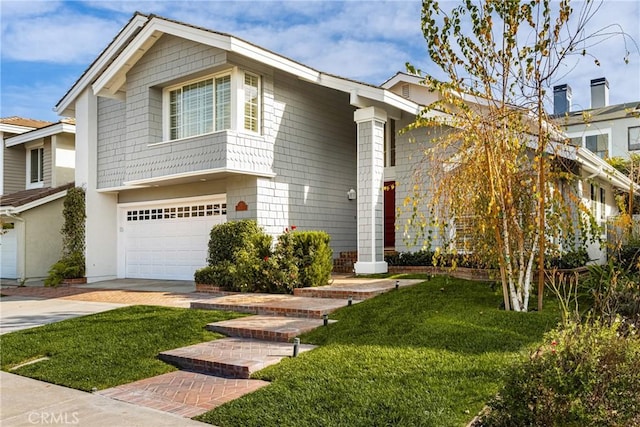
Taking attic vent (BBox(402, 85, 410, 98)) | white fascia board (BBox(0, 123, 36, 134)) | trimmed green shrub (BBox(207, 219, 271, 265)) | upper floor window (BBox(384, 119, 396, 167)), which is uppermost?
attic vent (BBox(402, 85, 410, 98))

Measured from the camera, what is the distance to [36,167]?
22.0 meters

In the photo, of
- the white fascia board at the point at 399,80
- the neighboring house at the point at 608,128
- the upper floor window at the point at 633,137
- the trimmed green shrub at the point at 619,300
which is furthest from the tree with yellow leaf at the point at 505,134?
the upper floor window at the point at 633,137

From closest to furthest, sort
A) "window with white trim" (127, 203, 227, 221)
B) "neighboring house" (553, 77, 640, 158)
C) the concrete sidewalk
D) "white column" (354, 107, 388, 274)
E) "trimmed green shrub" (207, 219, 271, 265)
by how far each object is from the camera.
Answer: the concrete sidewalk, "trimmed green shrub" (207, 219, 271, 265), "white column" (354, 107, 388, 274), "window with white trim" (127, 203, 227, 221), "neighboring house" (553, 77, 640, 158)

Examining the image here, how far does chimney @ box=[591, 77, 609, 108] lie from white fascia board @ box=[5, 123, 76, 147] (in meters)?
30.2

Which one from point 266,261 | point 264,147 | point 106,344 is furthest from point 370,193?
point 106,344

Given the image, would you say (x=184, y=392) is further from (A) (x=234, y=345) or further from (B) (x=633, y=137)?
(B) (x=633, y=137)

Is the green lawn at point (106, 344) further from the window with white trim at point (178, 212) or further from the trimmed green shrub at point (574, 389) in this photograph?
the window with white trim at point (178, 212)

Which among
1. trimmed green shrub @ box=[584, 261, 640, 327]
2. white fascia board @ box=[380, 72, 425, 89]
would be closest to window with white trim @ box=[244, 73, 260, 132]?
white fascia board @ box=[380, 72, 425, 89]

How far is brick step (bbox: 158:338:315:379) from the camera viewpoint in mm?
6246

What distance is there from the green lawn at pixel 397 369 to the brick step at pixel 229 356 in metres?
0.27

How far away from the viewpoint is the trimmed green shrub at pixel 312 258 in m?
11.5

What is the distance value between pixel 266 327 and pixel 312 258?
3744 millimetres

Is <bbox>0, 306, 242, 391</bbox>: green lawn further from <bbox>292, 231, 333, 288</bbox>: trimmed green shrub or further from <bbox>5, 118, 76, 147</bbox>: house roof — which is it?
<bbox>5, 118, 76, 147</bbox>: house roof

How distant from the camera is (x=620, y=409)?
4.01m
